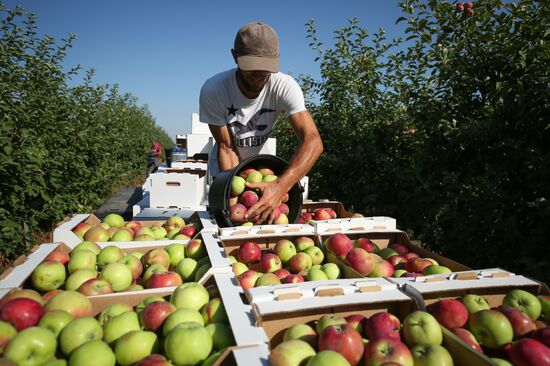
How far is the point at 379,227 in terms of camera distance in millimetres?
2559

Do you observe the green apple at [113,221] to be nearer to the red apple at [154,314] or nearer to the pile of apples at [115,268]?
the pile of apples at [115,268]

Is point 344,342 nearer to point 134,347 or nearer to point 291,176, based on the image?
point 134,347

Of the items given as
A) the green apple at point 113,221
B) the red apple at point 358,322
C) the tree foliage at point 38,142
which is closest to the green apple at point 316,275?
the red apple at point 358,322

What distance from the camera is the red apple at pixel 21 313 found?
1389 millimetres

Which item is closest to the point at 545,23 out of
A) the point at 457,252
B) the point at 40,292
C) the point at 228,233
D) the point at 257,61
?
the point at 457,252

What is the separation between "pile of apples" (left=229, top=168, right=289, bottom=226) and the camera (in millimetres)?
2469

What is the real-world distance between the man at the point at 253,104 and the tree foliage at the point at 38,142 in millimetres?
2555

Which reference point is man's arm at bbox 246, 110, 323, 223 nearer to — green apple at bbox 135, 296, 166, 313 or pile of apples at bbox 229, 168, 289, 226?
pile of apples at bbox 229, 168, 289, 226

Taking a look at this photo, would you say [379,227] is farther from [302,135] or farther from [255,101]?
[255,101]

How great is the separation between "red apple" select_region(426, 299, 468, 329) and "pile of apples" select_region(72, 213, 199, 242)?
1.67 m

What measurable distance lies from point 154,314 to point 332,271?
1.00 metres

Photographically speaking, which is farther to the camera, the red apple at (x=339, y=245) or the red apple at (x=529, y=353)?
the red apple at (x=339, y=245)

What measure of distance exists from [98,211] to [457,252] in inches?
346

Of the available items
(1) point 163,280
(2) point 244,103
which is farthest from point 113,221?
(2) point 244,103
